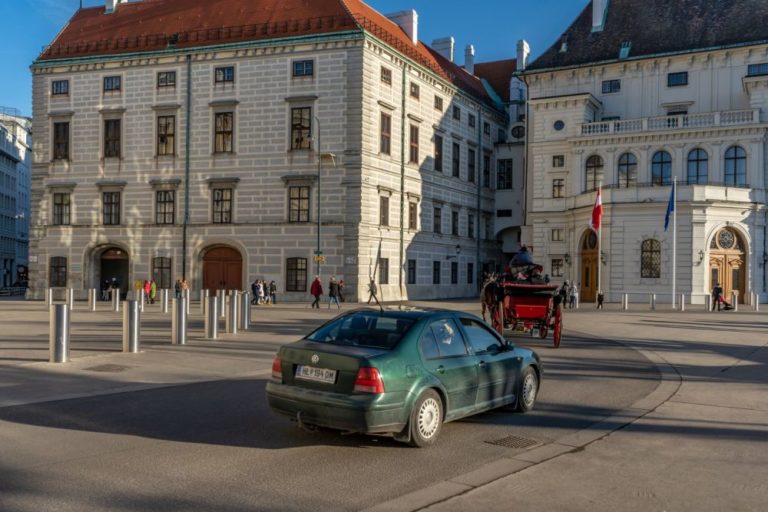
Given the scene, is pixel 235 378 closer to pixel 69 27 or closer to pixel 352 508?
pixel 352 508

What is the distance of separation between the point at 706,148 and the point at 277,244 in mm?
26720

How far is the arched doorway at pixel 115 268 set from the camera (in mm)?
44531

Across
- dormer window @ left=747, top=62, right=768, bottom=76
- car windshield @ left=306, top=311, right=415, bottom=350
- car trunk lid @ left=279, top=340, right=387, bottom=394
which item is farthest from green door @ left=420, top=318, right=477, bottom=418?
dormer window @ left=747, top=62, right=768, bottom=76

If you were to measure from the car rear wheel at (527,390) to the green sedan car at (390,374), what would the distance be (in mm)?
560

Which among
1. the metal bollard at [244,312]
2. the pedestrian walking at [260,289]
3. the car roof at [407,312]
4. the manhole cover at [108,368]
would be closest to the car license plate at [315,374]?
the car roof at [407,312]

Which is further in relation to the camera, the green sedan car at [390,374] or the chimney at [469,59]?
the chimney at [469,59]

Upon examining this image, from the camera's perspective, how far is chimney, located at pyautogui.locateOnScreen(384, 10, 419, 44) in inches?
2025

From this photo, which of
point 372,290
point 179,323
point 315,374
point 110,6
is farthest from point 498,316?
point 110,6

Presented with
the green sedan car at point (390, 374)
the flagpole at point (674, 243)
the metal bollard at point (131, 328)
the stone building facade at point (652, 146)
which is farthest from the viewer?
the stone building facade at point (652, 146)

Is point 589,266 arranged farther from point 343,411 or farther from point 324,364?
point 343,411

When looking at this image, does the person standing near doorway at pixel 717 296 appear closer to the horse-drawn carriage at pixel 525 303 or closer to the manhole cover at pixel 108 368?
the horse-drawn carriage at pixel 525 303

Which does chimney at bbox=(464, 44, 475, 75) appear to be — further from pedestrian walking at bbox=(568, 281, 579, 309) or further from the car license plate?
the car license plate

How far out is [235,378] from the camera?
12523 mm

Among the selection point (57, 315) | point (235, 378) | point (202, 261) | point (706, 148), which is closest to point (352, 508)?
point (235, 378)
